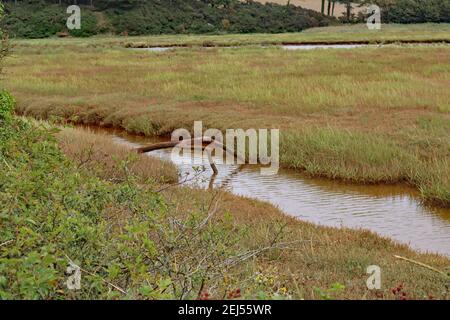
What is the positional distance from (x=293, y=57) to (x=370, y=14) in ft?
211

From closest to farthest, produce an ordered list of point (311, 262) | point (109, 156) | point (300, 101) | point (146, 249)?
point (146, 249)
point (311, 262)
point (109, 156)
point (300, 101)

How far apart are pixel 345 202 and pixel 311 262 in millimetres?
5806

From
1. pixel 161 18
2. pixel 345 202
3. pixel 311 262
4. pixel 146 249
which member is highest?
pixel 161 18

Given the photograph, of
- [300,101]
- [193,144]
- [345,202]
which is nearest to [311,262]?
[345,202]

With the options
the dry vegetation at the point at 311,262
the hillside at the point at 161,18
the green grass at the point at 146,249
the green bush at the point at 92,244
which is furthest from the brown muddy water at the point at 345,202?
the hillside at the point at 161,18

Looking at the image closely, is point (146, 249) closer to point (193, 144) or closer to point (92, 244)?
point (92, 244)

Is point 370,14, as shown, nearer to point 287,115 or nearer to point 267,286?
point 287,115

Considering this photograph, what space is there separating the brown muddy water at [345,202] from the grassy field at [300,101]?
49cm

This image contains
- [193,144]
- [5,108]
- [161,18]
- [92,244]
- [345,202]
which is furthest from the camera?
[161,18]

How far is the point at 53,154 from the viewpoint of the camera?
996 cm

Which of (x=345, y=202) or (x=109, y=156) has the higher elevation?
(x=109, y=156)

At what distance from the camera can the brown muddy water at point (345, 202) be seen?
497 inches

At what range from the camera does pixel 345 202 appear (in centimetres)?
1479

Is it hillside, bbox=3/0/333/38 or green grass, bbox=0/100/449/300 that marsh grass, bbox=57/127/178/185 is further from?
hillside, bbox=3/0/333/38
